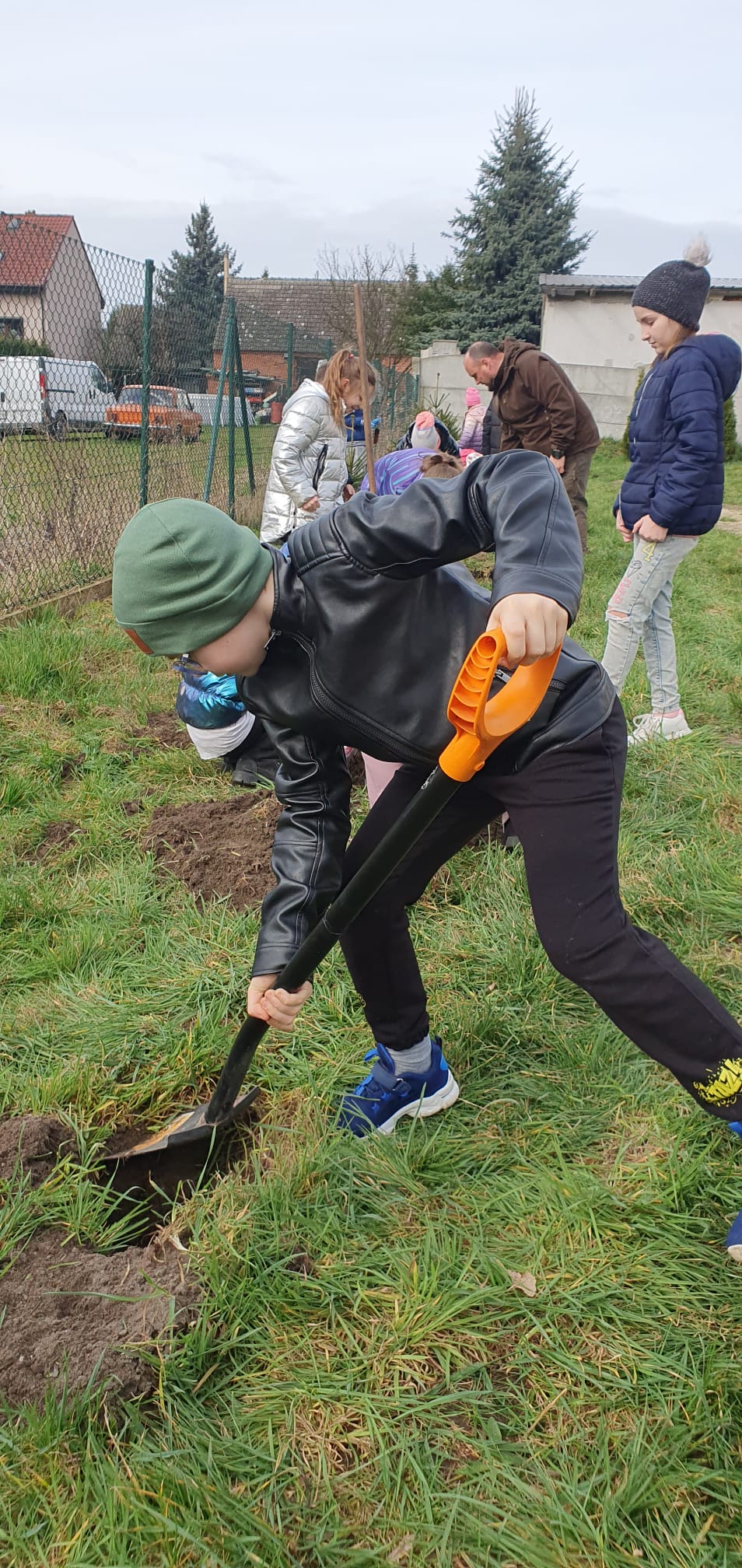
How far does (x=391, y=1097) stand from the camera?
7.35 ft

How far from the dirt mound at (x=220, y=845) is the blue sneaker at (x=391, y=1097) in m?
0.97

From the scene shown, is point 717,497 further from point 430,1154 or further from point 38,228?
point 38,228

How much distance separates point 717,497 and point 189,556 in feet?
10.4

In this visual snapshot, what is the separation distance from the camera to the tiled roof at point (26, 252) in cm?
580

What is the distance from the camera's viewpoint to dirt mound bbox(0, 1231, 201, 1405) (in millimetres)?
1658

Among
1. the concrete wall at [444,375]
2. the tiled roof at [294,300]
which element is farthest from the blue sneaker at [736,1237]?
the tiled roof at [294,300]

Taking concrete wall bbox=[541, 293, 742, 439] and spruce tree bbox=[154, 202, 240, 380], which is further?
concrete wall bbox=[541, 293, 742, 439]

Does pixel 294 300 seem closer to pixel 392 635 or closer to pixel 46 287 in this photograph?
pixel 46 287

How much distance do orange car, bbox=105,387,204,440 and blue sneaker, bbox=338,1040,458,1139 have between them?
18.9 feet

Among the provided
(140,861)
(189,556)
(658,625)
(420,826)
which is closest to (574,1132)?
(420,826)

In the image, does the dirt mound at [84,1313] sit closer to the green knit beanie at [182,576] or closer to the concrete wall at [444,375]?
the green knit beanie at [182,576]

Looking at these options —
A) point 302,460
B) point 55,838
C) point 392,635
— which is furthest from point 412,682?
point 302,460

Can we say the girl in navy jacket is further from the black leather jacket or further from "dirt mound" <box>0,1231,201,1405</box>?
"dirt mound" <box>0,1231,201,1405</box>

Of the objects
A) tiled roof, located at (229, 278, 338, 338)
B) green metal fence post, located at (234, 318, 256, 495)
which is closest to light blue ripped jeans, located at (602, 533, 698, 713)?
green metal fence post, located at (234, 318, 256, 495)
